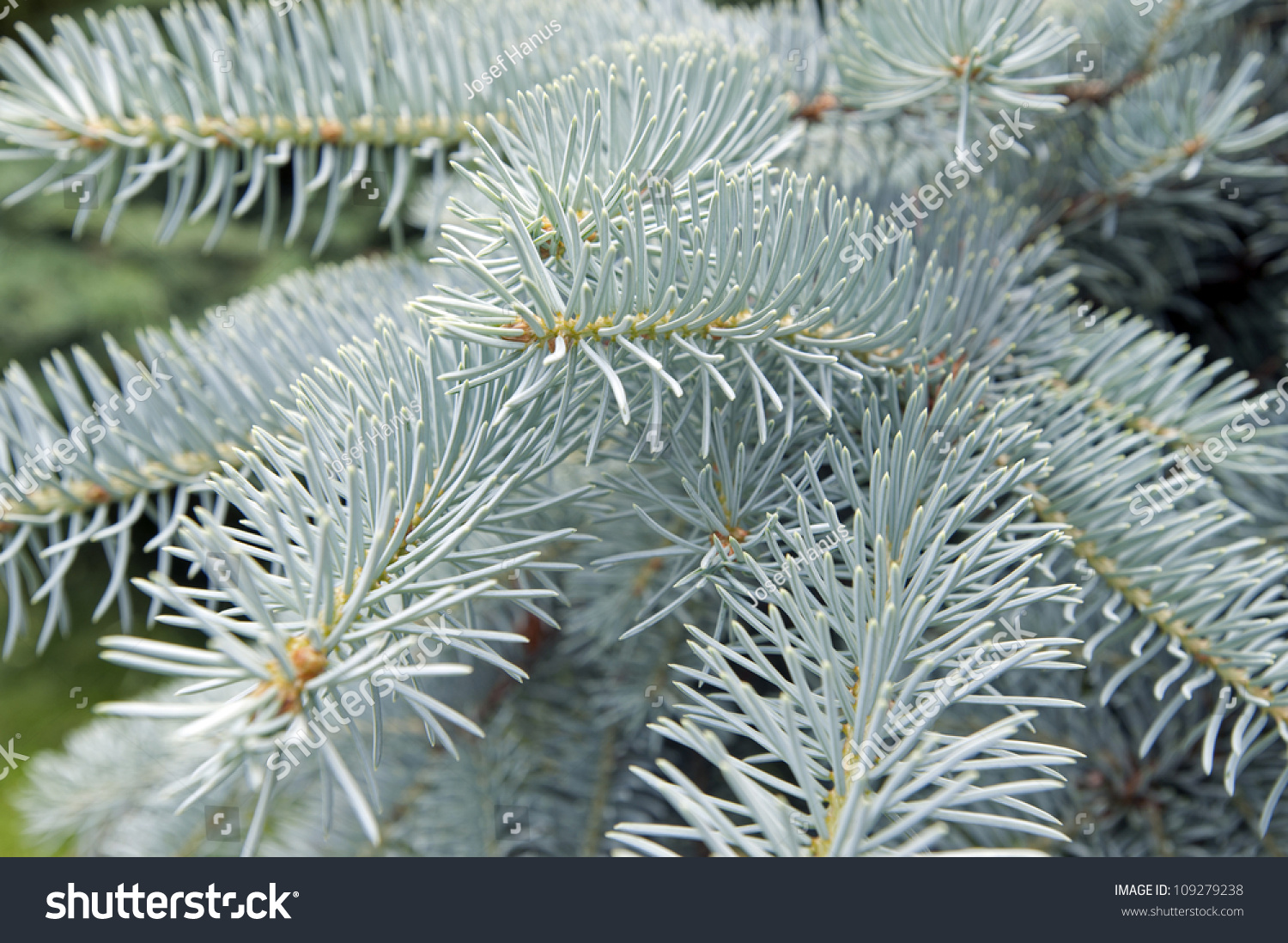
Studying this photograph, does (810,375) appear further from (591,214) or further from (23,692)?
(23,692)

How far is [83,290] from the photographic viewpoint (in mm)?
1482
